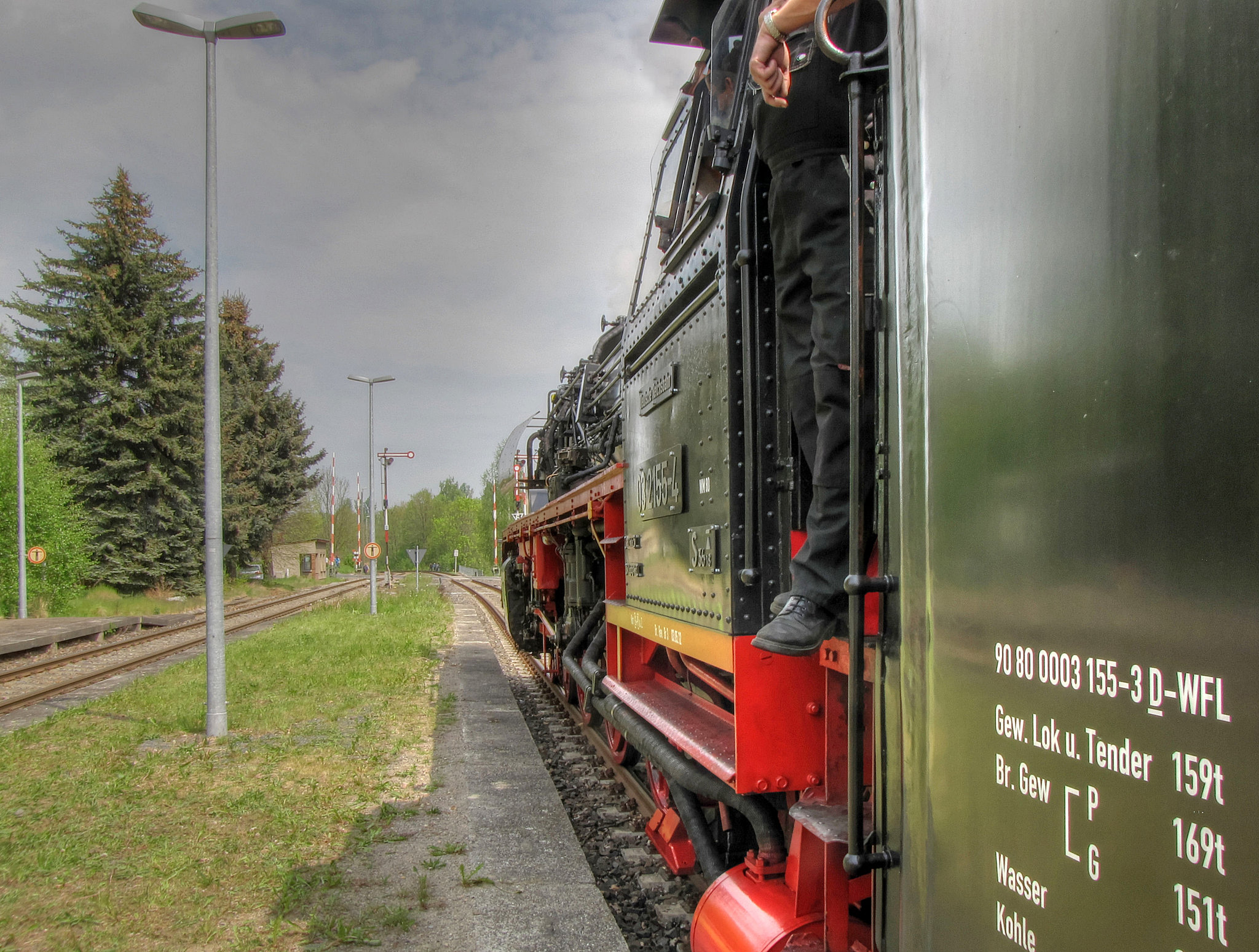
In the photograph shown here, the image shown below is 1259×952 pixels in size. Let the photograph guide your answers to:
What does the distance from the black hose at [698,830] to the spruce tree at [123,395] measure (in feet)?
90.2

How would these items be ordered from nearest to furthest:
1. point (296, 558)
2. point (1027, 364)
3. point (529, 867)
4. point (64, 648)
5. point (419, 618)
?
point (1027, 364), point (529, 867), point (64, 648), point (419, 618), point (296, 558)

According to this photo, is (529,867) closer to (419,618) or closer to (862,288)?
(862,288)

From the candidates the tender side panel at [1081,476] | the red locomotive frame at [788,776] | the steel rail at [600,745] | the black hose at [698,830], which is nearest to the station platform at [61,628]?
the steel rail at [600,745]

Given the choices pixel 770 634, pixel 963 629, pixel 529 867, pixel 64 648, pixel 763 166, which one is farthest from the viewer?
pixel 64 648

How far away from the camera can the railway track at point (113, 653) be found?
1060cm

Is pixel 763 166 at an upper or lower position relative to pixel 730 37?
lower

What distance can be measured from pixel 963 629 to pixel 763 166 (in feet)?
6.05

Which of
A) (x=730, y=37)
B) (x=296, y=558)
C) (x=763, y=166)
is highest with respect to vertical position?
(x=730, y=37)

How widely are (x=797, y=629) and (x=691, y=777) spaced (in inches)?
58.0

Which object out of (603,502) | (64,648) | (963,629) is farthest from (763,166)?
(64,648)

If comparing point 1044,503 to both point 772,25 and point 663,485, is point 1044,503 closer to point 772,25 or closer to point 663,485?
point 772,25

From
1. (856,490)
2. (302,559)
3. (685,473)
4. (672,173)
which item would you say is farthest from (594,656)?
(302,559)

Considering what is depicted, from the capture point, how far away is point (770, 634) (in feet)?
6.79

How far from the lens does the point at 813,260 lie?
2289 mm
